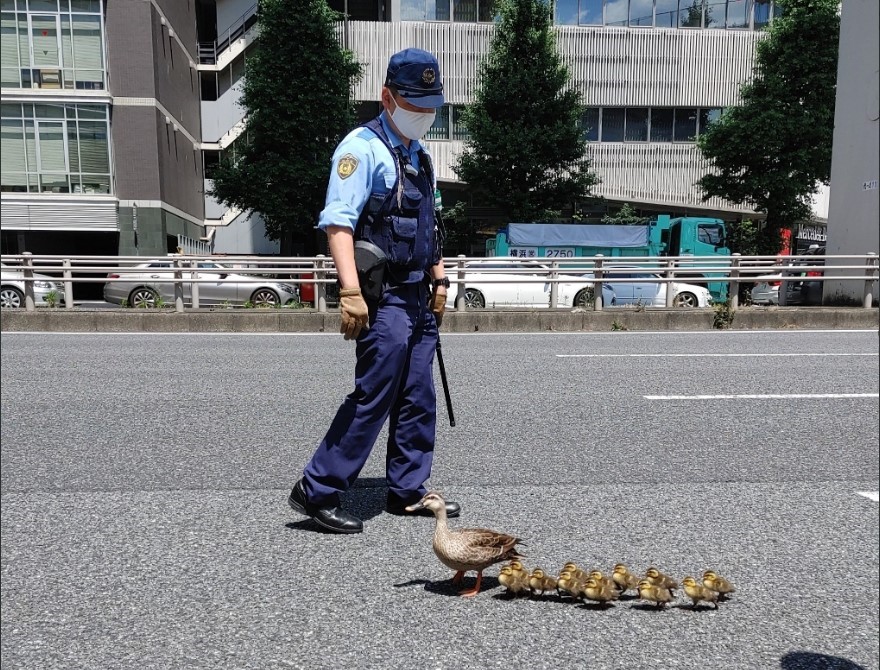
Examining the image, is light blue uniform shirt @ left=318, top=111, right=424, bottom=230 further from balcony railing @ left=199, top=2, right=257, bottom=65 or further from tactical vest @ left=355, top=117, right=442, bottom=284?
balcony railing @ left=199, top=2, right=257, bottom=65

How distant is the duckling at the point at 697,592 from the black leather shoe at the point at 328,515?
1.39 meters

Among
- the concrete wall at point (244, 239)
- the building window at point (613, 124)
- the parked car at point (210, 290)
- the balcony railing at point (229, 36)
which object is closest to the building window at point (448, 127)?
the building window at point (613, 124)

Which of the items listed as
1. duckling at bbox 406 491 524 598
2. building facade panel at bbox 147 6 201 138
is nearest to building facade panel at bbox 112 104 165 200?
building facade panel at bbox 147 6 201 138

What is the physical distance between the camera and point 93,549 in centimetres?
280

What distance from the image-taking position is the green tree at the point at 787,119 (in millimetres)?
23062

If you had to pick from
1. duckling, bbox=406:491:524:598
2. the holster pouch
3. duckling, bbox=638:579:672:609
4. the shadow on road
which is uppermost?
the holster pouch

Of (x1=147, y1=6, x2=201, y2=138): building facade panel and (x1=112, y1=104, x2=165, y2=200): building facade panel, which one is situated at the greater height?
(x1=147, y1=6, x2=201, y2=138): building facade panel

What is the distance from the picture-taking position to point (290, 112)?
79.5ft

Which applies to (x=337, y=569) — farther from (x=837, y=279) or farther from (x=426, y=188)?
(x=837, y=279)

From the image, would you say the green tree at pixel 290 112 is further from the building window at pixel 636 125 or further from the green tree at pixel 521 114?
the building window at pixel 636 125

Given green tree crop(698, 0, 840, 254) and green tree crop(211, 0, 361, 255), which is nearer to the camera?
green tree crop(698, 0, 840, 254)

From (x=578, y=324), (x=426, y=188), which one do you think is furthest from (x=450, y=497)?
(x=578, y=324)

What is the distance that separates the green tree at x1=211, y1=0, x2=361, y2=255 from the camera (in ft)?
79.3

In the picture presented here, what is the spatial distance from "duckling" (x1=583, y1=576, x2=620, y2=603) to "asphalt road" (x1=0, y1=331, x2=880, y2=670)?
0.16 feet
